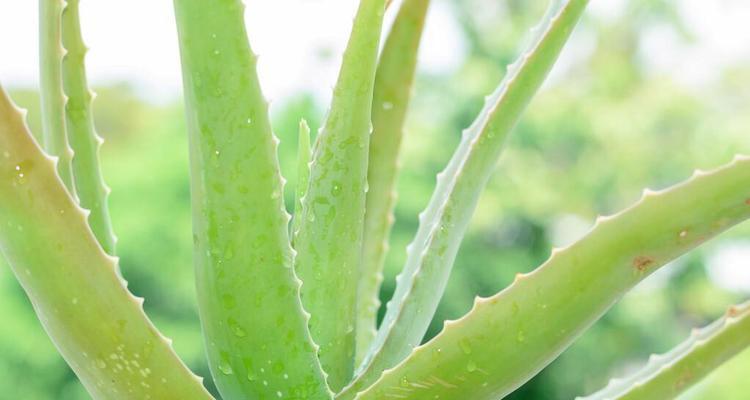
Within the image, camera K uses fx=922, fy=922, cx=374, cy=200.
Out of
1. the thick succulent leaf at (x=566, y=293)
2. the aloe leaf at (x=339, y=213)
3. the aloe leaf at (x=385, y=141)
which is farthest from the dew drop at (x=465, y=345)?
the aloe leaf at (x=385, y=141)

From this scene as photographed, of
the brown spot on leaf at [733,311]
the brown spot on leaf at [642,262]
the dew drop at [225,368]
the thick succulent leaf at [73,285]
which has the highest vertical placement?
the brown spot on leaf at [642,262]

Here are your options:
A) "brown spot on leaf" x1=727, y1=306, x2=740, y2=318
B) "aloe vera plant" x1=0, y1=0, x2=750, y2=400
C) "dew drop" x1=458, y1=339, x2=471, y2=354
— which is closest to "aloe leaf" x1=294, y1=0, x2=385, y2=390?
"aloe vera plant" x1=0, y1=0, x2=750, y2=400

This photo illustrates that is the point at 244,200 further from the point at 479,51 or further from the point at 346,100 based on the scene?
the point at 479,51

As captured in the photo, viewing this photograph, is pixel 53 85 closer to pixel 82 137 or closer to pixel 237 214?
pixel 82 137

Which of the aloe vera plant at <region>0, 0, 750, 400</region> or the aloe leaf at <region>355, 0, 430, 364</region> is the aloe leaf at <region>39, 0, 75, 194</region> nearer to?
the aloe vera plant at <region>0, 0, 750, 400</region>

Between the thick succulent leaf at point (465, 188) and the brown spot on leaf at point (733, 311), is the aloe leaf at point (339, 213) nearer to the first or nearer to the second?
the thick succulent leaf at point (465, 188)

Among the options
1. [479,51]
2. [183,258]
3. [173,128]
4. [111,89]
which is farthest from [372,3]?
[111,89]

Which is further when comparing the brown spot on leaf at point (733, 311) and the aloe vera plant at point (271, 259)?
the brown spot on leaf at point (733, 311)
